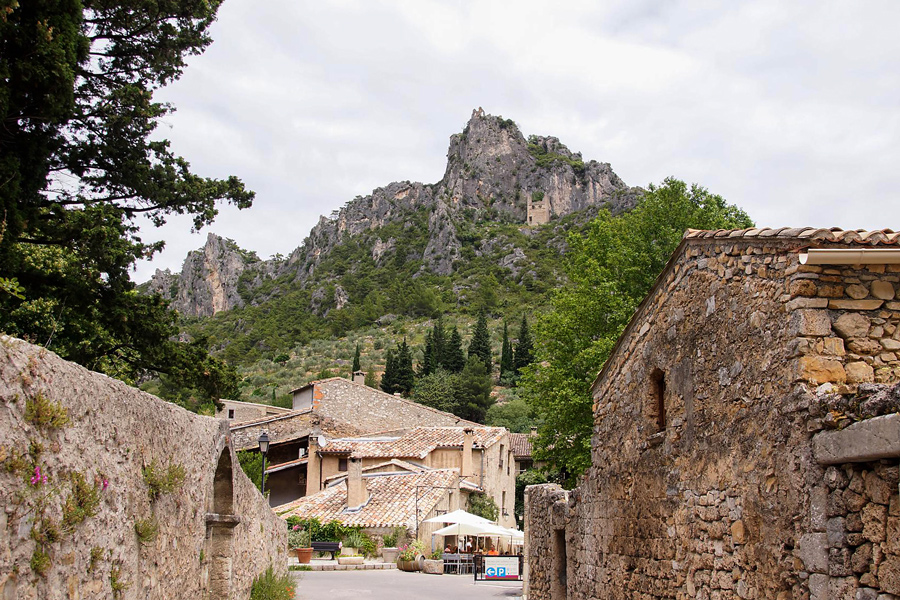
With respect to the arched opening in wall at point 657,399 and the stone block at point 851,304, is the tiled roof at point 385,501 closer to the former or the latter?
the arched opening in wall at point 657,399

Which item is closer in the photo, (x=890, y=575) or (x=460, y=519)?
(x=890, y=575)

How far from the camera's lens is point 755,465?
7.02 metres

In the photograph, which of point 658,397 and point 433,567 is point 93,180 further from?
point 433,567

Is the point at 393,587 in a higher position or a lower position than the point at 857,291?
lower

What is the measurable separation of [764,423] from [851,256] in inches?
67.1

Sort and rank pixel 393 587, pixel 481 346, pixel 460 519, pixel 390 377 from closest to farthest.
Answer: pixel 393 587 → pixel 460 519 → pixel 390 377 → pixel 481 346

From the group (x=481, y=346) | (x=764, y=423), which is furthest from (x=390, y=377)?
(x=764, y=423)

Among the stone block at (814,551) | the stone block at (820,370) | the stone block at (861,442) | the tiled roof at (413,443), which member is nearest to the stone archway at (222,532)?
the stone block at (814,551)

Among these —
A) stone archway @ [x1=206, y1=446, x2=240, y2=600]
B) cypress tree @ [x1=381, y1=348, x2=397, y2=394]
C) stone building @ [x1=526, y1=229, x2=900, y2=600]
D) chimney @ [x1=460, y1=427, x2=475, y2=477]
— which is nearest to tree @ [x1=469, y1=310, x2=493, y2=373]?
cypress tree @ [x1=381, y1=348, x2=397, y2=394]

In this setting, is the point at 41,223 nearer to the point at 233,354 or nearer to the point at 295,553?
the point at 295,553

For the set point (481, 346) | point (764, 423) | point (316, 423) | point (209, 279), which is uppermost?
point (209, 279)

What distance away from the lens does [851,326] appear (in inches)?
255

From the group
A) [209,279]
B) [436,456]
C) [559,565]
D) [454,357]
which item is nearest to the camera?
[559,565]

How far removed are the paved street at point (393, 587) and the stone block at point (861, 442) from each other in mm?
13902
